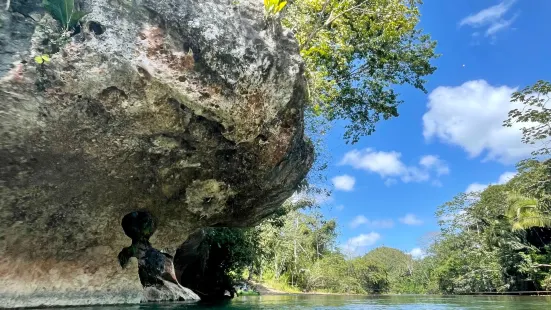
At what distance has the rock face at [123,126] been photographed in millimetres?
5230

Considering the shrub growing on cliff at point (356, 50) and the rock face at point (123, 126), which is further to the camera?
the shrub growing on cliff at point (356, 50)

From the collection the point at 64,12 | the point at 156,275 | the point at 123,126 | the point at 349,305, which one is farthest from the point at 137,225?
the point at 349,305

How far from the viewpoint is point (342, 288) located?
4188 centimetres

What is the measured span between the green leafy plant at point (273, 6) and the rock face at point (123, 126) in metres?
0.22

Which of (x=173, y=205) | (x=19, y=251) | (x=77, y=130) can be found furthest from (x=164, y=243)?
(x=77, y=130)

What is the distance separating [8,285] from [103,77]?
360 centimetres

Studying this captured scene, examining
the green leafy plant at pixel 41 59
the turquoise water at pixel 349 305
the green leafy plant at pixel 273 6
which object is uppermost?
the green leafy plant at pixel 273 6

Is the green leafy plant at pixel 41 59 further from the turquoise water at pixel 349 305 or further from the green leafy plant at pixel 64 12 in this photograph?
the turquoise water at pixel 349 305

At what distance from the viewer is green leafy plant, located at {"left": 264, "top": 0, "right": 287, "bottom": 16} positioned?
592 centimetres

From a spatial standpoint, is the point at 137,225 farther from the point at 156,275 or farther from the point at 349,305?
the point at 349,305

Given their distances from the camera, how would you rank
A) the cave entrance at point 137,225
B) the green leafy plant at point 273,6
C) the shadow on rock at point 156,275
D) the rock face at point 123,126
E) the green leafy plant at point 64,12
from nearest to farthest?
the green leafy plant at point 64,12 < the rock face at point 123,126 < the green leafy plant at point 273,6 < the cave entrance at point 137,225 < the shadow on rock at point 156,275

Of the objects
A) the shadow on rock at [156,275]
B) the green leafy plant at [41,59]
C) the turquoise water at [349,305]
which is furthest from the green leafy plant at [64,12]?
the shadow on rock at [156,275]

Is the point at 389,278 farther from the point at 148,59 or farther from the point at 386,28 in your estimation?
the point at 148,59

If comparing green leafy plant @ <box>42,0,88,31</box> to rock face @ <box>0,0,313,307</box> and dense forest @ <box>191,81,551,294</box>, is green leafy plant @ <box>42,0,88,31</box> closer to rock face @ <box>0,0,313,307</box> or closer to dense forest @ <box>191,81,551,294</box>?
rock face @ <box>0,0,313,307</box>
